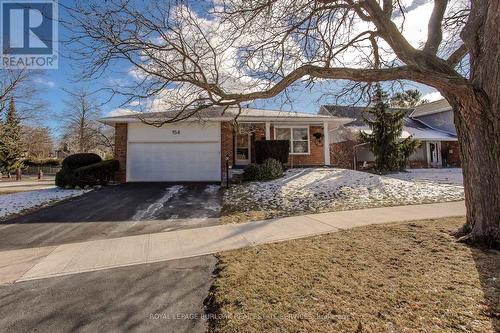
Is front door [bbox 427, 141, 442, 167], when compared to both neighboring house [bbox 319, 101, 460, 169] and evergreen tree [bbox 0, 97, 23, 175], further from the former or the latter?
evergreen tree [bbox 0, 97, 23, 175]

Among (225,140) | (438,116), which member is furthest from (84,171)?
(438,116)

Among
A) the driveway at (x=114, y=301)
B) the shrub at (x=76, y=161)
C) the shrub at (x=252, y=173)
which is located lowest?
the driveway at (x=114, y=301)

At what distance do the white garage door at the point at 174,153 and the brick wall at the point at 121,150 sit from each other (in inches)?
7.6

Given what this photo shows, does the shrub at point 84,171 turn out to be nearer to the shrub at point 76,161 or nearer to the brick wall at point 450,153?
the shrub at point 76,161

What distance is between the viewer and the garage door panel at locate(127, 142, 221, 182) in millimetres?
14258

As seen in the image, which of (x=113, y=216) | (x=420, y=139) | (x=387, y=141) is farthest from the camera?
(x=420, y=139)

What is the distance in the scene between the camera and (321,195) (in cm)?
1013

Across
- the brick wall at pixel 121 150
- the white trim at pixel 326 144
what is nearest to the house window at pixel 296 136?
the white trim at pixel 326 144

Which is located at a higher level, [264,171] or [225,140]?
[225,140]

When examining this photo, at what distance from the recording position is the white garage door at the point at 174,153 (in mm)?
14266

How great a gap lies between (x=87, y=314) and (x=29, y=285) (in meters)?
1.44

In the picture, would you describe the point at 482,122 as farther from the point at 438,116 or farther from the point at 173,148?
the point at 438,116

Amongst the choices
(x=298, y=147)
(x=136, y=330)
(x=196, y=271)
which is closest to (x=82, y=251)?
(x=196, y=271)

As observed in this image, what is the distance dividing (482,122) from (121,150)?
1409cm
